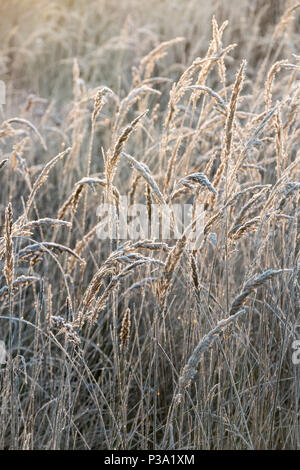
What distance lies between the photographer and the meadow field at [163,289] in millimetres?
1306

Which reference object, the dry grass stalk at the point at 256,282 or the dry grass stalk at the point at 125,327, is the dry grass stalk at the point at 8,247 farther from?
the dry grass stalk at the point at 256,282

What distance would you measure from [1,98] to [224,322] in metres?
1.93

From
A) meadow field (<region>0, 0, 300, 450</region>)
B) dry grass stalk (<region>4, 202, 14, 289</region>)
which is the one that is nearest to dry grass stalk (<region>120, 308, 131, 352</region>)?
meadow field (<region>0, 0, 300, 450</region>)

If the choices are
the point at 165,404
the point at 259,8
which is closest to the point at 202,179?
the point at 165,404

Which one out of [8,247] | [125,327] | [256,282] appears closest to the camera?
[256,282]

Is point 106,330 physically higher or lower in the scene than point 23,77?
lower

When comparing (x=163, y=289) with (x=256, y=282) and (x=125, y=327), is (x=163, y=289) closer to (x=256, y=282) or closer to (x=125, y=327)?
(x=125, y=327)

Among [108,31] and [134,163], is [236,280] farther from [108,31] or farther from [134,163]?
[108,31]

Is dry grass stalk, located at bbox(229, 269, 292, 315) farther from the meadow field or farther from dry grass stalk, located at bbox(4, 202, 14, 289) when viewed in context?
dry grass stalk, located at bbox(4, 202, 14, 289)

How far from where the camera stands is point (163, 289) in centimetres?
124

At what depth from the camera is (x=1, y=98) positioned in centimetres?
266

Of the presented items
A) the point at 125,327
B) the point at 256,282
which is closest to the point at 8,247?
the point at 125,327

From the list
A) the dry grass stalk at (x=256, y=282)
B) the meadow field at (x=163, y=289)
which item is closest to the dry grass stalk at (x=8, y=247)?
the meadow field at (x=163, y=289)
